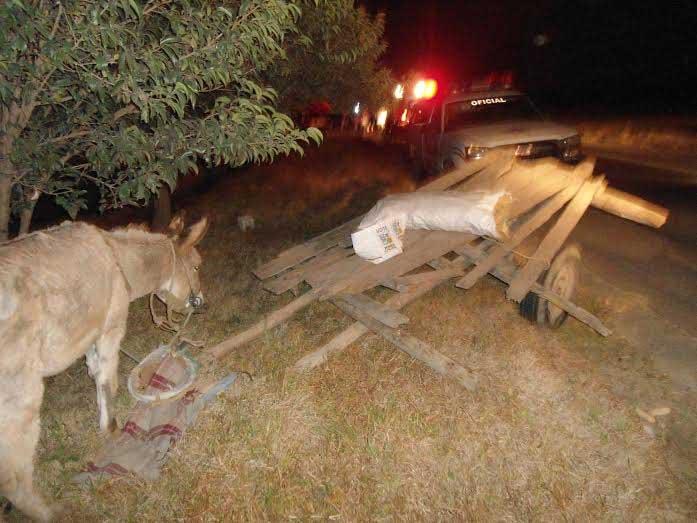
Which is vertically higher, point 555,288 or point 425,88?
point 425,88

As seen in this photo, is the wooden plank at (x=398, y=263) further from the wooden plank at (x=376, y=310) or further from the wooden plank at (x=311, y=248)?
the wooden plank at (x=311, y=248)

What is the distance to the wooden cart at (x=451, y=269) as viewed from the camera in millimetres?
3934

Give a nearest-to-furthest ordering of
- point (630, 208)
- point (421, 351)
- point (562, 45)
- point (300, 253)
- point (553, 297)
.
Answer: point (421, 351), point (553, 297), point (300, 253), point (630, 208), point (562, 45)

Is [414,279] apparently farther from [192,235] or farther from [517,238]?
[192,235]

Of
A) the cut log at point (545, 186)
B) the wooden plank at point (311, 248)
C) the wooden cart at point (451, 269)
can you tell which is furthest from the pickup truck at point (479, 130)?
the wooden plank at point (311, 248)

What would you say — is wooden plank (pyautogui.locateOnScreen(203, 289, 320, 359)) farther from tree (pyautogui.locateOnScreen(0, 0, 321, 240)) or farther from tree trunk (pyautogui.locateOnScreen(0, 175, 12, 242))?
tree trunk (pyautogui.locateOnScreen(0, 175, 12, 242))

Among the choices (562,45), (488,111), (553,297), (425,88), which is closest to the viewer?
(553,297)

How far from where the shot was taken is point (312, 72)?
670 centimetres

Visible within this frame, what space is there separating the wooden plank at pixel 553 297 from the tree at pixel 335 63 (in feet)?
9.88

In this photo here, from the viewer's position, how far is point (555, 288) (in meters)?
4.70

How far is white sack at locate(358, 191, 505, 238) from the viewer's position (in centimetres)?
439

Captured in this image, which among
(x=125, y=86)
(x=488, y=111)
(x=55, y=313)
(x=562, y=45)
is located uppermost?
(x=562, y=45)

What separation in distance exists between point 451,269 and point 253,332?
2.14m

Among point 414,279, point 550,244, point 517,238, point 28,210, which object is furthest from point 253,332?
point 550,244
